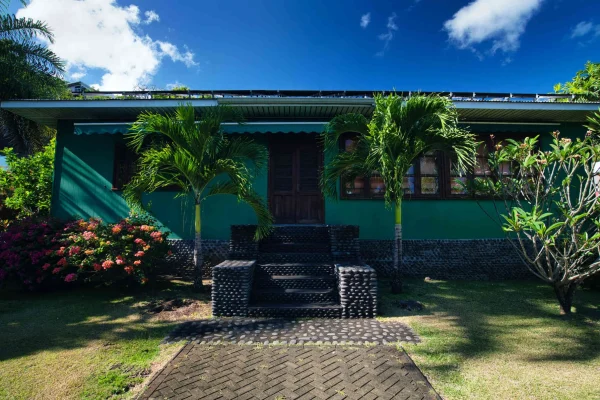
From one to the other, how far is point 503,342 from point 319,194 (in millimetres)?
5616

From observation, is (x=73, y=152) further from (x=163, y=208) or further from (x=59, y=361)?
(x=59, y=361)

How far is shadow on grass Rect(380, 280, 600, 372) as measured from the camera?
4.09 metres

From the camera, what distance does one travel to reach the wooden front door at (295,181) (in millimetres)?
8867

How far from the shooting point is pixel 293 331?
470 centimetres

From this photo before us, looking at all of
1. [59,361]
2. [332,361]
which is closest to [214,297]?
[59,361]

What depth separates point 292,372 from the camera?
3.47 m

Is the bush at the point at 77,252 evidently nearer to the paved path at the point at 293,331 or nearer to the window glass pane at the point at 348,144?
the paved path at the point at 293,331

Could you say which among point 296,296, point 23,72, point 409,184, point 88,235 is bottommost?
Answer: point 296,296

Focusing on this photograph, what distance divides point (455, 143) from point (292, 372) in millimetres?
5275

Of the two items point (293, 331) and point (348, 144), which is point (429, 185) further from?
point (293, 331)

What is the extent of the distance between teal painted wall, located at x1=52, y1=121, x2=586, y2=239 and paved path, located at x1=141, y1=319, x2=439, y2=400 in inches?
163

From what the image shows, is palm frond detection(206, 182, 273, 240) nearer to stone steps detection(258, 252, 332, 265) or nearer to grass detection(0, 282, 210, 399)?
stone steps detection(258, 252, 332, 265)

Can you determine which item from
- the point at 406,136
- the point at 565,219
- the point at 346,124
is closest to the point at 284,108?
the point at 346,124

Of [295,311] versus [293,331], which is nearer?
[293,331]
